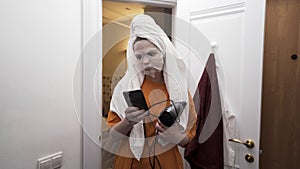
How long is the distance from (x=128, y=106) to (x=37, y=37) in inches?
20.7

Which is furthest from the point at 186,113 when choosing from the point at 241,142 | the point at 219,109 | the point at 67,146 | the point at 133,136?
the point at 67,146

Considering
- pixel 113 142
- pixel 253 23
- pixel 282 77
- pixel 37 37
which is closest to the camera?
pixel 113 142

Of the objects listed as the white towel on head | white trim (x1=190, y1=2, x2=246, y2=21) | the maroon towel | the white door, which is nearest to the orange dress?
the white towel on head

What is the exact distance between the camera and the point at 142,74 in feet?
1.93

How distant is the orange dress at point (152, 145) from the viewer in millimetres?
598

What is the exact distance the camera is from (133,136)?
0.60m

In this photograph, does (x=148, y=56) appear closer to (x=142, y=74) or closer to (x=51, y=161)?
(x=142, y=74)

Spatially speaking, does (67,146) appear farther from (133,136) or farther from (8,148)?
(133,136)

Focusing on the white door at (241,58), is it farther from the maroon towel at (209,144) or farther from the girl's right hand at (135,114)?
→ the girl's right hand at (135,114)

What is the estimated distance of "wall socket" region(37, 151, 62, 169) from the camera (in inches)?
31.8

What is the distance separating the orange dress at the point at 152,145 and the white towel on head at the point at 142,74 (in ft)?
0.08

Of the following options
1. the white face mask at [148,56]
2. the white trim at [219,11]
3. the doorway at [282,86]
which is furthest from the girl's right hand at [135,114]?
the doorway at [282,86]

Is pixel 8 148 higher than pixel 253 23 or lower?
lower

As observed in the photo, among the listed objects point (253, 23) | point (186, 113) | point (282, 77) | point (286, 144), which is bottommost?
point (286, 144)
